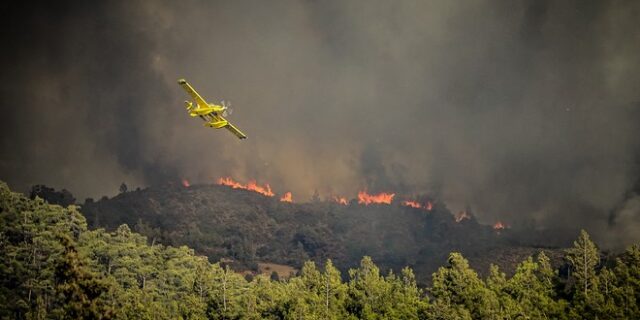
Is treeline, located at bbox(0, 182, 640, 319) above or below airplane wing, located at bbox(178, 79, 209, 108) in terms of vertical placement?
below

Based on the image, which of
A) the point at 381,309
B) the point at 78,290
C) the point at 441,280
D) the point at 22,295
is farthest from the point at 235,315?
the point at 22,295

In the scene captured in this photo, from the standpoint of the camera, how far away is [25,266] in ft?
440

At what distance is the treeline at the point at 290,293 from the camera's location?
285ft

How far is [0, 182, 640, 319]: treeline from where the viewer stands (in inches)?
3418

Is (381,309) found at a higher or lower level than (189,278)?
lower

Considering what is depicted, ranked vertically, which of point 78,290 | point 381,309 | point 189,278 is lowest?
point 78,290

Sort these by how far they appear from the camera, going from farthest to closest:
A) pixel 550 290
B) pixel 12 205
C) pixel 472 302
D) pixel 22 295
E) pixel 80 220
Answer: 1. pixel 80 220
2. pixel 12 205
3. pixel 22 295
4. pixel 550 290
5. pixel 472 302

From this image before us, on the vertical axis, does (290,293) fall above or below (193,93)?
below

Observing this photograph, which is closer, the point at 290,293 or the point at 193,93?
the point at 193,93

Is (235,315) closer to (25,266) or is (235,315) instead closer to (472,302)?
(472,302)

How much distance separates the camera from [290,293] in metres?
123

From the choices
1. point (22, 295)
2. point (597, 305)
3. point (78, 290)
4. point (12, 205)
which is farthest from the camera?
point (12, 205)

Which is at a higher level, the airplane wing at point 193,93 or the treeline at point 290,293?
the airplane wing at point 193,93

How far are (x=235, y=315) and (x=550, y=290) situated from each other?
59329 mm
